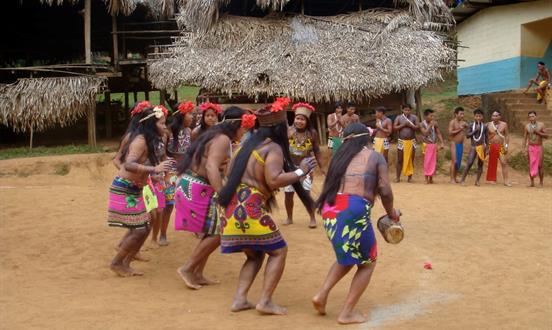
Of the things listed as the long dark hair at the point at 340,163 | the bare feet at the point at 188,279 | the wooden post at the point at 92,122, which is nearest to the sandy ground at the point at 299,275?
the bare feet at the point at 188,279

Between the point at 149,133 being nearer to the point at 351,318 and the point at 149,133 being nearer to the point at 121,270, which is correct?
the point at 121,270

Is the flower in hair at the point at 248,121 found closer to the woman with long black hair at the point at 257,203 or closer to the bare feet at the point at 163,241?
the woman with long black hair at the point at 257,203

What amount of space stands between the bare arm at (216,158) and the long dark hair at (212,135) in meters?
0.06

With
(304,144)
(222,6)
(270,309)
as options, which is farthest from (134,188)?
(222,6)

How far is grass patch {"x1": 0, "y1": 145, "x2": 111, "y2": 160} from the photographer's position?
15086mm

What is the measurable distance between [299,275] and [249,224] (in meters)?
1.60

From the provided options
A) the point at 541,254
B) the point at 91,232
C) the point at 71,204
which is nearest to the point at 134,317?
the point at 91,232

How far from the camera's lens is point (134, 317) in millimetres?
4898

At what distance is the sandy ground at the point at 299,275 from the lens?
4.83m

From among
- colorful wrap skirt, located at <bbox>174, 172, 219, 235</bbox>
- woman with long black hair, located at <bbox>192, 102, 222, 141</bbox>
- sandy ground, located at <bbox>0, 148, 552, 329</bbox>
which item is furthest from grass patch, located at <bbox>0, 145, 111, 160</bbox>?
colorful wrap skirt, located at <bbox>174, 172, 219, 235</bbox>

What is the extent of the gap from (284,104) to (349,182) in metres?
0.89

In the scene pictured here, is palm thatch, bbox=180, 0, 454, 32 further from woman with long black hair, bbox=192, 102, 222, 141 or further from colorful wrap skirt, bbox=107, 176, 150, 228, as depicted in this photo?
colorful wrap skirt, bbox=107, 176, 150, 228

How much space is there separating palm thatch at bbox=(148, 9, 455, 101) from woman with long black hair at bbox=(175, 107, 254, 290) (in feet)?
29.8

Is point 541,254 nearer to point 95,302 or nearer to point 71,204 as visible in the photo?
point 95,302
